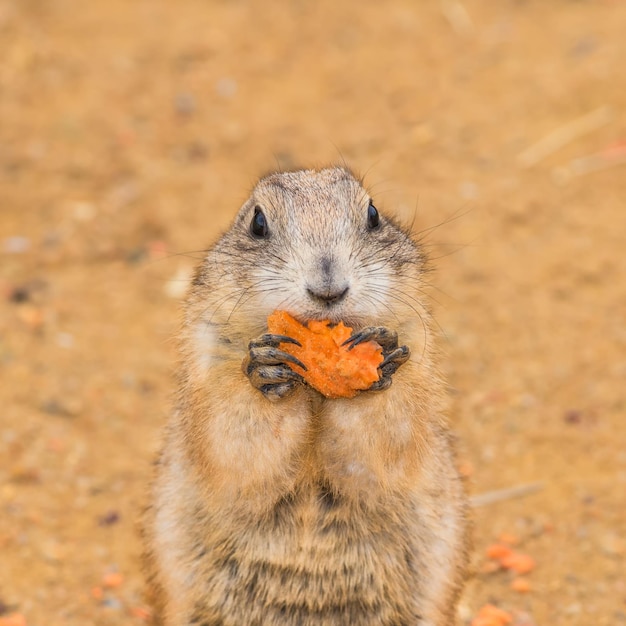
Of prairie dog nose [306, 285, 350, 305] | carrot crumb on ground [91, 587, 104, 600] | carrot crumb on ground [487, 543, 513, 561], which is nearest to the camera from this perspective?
prairie dog nose [306, 285, 350, 305]

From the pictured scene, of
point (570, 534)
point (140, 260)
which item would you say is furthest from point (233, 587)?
point (140, 260)

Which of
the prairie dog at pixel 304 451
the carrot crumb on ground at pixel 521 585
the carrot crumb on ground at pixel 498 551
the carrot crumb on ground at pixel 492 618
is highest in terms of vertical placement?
the prairie dog at pixel 304 451

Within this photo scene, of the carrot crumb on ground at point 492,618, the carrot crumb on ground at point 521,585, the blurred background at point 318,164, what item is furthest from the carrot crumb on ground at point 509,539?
the carrot crumb on ground at point 492,618

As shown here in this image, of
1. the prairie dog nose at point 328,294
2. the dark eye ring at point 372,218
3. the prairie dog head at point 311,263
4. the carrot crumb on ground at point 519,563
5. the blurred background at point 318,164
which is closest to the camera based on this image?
the prairie dog nose at point 328,294

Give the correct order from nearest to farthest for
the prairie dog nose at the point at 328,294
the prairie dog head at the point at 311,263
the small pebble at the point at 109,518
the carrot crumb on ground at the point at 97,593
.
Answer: the prairie dog nose at the point at 328,294
the prairie dog head at the point at 311,263
the carrot crumb on ground at the point at 97,593
the small pebble at the point at 109,518

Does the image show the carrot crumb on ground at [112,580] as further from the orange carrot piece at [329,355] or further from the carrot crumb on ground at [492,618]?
the orange carrot piece at [329,355]

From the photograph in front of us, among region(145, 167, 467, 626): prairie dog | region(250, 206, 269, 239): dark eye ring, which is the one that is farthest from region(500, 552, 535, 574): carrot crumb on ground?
region(250, 206, 269, 239): dark eye ring

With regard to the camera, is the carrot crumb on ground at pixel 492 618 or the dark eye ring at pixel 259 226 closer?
the dark eye ring at pixel 259 226

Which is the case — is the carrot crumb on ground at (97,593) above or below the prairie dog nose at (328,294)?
below

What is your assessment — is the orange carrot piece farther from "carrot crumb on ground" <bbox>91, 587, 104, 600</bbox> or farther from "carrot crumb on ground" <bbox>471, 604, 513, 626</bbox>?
"carrot crumb on ground" <bbox>91, 587, 104, 600</bbox>
